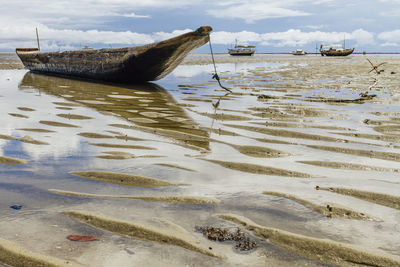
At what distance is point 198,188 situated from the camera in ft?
9.64

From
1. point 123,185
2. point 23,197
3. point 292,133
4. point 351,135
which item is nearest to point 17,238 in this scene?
point 23,197

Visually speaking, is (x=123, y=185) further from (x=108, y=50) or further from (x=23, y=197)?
(x=108, y=50)

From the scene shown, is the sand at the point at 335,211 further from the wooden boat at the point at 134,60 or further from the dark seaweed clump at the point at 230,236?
the wooden boat at the point at 134,60

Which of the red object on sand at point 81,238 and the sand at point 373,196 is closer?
the red object on sand at point 81,238

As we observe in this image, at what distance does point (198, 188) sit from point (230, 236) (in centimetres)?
86

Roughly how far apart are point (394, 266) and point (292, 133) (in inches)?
119

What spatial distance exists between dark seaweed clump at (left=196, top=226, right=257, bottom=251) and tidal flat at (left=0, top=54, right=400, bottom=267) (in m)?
0.03

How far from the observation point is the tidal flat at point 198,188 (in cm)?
198

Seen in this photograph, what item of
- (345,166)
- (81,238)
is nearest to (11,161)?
(81,238)

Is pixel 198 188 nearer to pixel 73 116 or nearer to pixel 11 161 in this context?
pixel 11 161

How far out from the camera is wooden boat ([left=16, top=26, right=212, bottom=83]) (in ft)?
32.1

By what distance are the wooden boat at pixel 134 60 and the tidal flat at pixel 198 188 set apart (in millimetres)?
4370

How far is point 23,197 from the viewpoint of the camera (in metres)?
2.69

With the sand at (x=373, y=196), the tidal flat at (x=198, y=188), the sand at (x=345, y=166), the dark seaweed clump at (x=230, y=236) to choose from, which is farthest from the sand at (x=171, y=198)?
the sand at (x=345, y=166)
